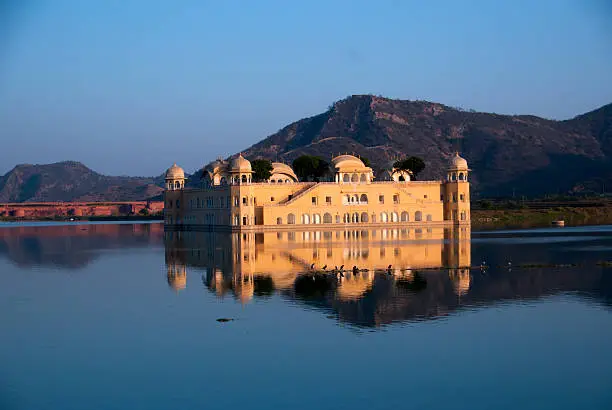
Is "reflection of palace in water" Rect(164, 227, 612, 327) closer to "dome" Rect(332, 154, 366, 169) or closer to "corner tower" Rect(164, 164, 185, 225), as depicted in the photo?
"dome" Rect(332, 154, 366, 169)

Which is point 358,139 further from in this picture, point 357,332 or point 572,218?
point 357,332

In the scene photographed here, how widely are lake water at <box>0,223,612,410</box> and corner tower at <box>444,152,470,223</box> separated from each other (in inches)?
1221

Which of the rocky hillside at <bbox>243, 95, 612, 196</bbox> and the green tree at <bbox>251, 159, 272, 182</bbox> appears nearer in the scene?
the green tree at <bbox>251, 159, 272, 182</bbox>

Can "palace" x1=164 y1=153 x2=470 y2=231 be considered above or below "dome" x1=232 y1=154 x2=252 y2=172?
below

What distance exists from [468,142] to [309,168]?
101 m

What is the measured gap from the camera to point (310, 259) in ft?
112

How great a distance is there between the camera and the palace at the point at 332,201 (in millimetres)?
60438

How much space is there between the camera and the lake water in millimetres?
13305

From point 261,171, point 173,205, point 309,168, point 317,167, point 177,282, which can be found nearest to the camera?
point 177,282

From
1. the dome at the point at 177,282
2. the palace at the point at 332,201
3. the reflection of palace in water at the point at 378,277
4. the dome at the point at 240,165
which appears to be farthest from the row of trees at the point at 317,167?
the dome at the point at 177,282

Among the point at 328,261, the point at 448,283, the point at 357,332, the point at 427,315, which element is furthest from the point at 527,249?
the point at 357,332

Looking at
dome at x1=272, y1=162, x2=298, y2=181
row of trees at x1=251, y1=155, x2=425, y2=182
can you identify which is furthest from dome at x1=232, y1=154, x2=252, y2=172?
row of trees at x1=251, y1=155, x2=425, y2=182

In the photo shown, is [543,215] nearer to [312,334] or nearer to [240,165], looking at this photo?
[240,165]

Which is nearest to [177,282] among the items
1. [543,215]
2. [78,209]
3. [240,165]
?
[240,165]
